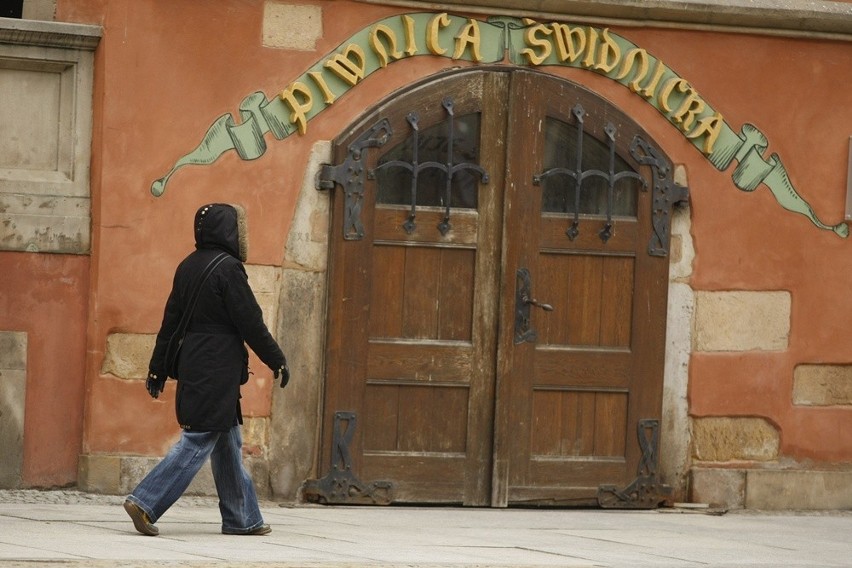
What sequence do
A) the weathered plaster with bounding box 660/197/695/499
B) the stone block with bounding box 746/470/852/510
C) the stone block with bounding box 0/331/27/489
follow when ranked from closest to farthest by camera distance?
the stone block with bounding box 0/331/27/489
the weathered plaster with bounding box 660/197/695/499
the stone block with bounding box 746/470/852/510

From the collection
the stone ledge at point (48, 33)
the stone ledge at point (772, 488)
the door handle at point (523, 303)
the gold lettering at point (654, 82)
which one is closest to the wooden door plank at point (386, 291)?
the door handle at point (523, 303)

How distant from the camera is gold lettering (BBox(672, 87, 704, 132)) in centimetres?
1005

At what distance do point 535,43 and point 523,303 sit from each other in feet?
4.95

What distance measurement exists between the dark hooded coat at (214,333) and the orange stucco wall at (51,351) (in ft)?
5.50

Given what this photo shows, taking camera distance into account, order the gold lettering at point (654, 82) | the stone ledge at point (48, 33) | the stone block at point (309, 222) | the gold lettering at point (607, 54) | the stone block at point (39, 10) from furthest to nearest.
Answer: the gold lettering at point (654, 82)
the gold lettering at point (607, 54)
the stone block at point (309, 222)
the stone block at point (39, 10)
the stone ledge at point (48, 33)

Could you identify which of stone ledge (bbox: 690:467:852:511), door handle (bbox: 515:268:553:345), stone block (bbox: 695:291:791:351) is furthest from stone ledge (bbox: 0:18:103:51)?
stone ledge (bbox: 690:467:852:511)

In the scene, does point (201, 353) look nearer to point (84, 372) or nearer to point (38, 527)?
point (38, 527)

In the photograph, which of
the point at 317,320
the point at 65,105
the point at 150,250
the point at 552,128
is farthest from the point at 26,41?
the point at 552,128

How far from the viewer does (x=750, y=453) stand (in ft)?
33.6

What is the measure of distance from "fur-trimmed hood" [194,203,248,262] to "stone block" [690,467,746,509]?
3.68m

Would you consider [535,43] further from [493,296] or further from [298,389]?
[298,389]

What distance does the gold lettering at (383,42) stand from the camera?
955 cm

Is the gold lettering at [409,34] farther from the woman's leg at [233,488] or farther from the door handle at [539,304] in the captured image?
the woman's leg at [233,488]

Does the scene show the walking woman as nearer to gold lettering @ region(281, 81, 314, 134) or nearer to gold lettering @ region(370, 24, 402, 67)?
gold lettering @ region(281, 81, 314, 134)
